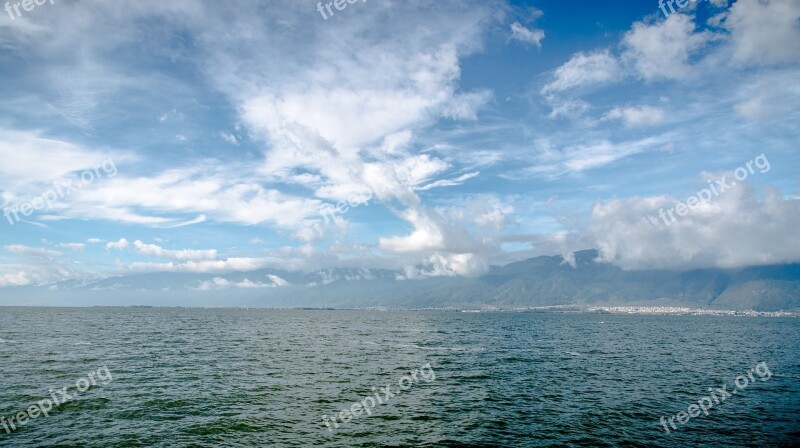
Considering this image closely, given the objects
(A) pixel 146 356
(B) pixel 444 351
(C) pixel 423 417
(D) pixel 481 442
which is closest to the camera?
(D) pixel 481 442

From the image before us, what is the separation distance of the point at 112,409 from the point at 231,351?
49.5m

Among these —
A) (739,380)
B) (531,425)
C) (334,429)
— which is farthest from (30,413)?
(739,380)

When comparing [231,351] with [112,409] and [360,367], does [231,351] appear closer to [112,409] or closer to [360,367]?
[360,367]

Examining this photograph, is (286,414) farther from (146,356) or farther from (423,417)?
(146,356)

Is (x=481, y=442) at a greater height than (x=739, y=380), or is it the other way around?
(x=481, y=442)

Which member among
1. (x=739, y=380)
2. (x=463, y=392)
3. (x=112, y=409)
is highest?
(x=112, y=409)

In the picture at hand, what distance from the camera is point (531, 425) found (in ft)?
134

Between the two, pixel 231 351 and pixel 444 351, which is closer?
pixel 231 351

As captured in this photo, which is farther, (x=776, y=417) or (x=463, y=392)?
(x=463, y=392)

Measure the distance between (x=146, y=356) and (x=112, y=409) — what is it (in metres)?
41.7

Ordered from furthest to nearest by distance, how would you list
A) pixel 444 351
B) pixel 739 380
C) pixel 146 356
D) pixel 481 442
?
pixel 444 351
pixel 146 356
pixel 739 380
pixel 481 442

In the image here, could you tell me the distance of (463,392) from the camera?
Answer: 5466cm

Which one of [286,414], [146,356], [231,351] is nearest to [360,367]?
[286,414]

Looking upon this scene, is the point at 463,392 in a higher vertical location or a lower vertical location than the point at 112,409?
lower
